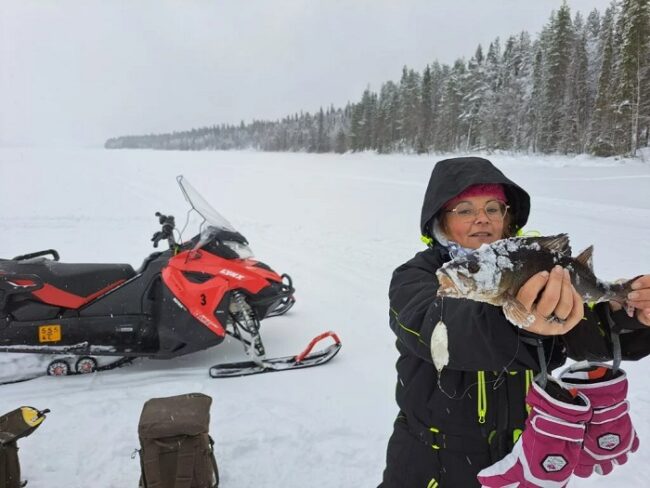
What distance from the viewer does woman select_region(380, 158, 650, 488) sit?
1.29m

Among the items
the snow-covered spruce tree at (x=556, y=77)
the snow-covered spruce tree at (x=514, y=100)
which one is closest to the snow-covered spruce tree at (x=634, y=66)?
the snow-covered spruce tree at (x=556, y=77)

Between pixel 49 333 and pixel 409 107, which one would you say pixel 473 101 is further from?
pixel 49 333

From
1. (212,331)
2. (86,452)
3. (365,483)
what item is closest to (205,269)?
(212,331)

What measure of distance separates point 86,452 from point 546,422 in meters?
2.70

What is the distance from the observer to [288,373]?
3895 mm

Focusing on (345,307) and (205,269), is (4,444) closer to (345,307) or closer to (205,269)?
(205,269)

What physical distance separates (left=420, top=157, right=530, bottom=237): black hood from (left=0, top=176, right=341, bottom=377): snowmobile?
8.60 feet

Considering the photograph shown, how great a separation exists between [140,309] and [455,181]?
332cm

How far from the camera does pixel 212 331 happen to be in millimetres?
3939

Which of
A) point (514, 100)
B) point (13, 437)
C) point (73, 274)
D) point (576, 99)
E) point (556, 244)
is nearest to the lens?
point (556, 244)

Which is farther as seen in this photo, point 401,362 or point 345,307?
point 345,307

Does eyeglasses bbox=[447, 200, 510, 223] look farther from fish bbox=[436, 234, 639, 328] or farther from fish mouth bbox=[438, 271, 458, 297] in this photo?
fish mouth bbox=[438, 271, 458, 297]

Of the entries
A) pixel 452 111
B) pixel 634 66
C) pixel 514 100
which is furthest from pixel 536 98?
pixel 634 66

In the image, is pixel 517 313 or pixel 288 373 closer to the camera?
pixel 517 313
